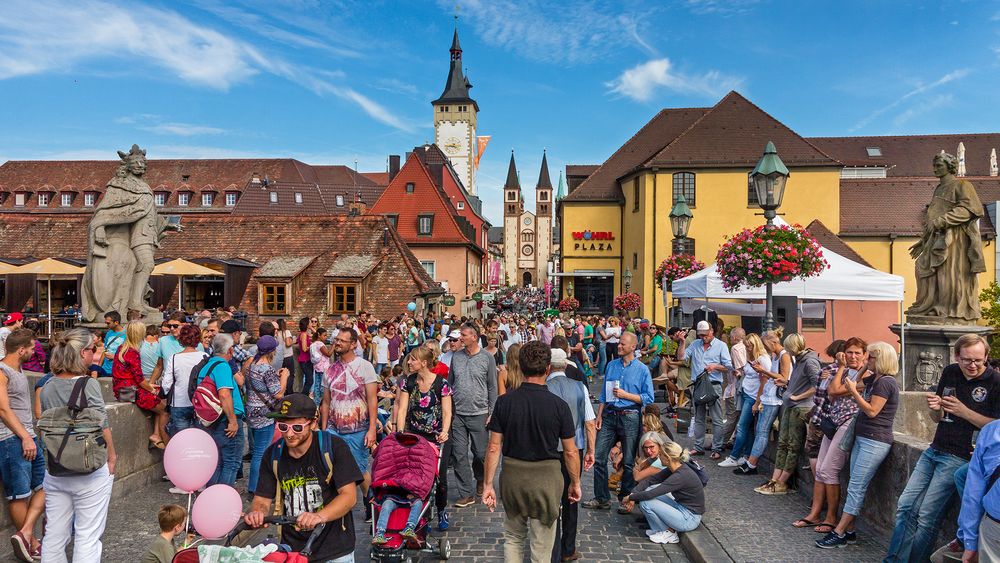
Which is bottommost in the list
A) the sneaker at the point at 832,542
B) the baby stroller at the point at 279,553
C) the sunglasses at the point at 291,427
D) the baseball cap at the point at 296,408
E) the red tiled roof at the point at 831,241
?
the sneaker at the point at 832,542

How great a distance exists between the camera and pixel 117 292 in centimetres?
1013

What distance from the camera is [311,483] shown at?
12.4ft

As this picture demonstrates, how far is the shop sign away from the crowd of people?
31.0m

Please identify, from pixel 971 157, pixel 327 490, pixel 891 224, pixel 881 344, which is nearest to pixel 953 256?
pixel 881 344

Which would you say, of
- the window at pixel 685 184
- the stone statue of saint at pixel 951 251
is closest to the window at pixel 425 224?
the window at pixel 685 184

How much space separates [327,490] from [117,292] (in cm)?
807

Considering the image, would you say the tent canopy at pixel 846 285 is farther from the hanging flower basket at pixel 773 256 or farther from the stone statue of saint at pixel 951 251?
the stone statue of saint at pixel 951 251

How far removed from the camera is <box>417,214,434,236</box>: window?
41688mm

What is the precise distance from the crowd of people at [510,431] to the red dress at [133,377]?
0.06ft

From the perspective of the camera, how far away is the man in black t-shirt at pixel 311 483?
3.73 metres

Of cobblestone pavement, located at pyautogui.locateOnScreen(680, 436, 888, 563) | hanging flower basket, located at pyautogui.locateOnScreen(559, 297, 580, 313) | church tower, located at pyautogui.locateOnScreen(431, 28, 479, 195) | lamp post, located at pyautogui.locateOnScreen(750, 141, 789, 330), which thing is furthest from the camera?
church tower, located at pyautogui.locateOnScreen(431, 28, 479, 195)

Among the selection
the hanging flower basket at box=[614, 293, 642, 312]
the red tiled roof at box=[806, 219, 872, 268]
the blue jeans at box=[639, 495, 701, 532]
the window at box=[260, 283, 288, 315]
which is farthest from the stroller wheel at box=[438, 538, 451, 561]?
the red tiled roof at box=[806, 219, 872, 268]

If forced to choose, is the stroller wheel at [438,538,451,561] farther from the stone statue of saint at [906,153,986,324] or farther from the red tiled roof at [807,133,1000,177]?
the red tiled roof at [807,133,1000,177]

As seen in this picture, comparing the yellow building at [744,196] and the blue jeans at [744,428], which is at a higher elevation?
the yellow building at [744,196]
